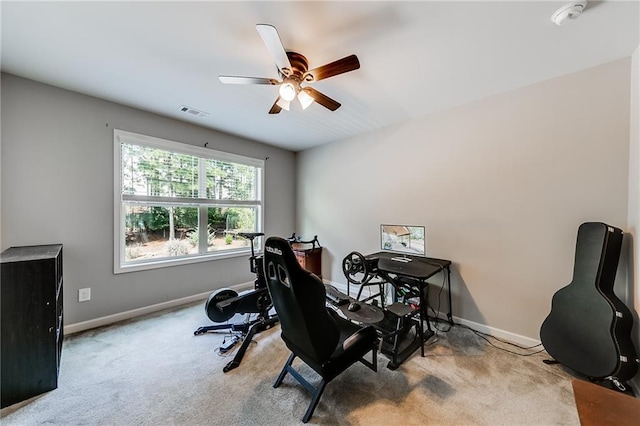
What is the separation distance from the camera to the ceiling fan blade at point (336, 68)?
1.58m

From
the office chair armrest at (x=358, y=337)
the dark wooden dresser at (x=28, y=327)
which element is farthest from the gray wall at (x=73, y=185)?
the office chair armrest at (x=358, y=337)

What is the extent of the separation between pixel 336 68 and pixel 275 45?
0.43 m

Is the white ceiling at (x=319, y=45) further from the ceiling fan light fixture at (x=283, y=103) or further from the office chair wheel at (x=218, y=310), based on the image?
the office chair wheel at (x=218, y=310)

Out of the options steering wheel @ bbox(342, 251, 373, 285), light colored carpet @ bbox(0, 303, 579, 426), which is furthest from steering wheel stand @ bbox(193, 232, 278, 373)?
steering wheel @ bbox(342, 251, 373, 285)

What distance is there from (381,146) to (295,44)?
203 cm

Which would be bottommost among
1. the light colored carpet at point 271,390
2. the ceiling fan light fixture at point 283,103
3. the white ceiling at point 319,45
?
the light colored carpet at point 271,390

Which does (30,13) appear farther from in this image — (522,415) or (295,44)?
(522,415)

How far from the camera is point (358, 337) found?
5.24 ft

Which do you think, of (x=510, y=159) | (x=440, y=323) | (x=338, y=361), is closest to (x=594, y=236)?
(x=510, y=159)

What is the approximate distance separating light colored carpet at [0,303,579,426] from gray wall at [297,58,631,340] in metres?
0.70

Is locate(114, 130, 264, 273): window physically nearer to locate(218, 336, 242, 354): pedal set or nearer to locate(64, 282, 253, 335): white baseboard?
locate(64, 282, 253, 335): white baseboard

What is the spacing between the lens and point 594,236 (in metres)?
1.85

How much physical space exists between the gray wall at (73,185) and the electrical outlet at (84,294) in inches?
1.5

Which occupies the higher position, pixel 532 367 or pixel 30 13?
pixel 30 13
